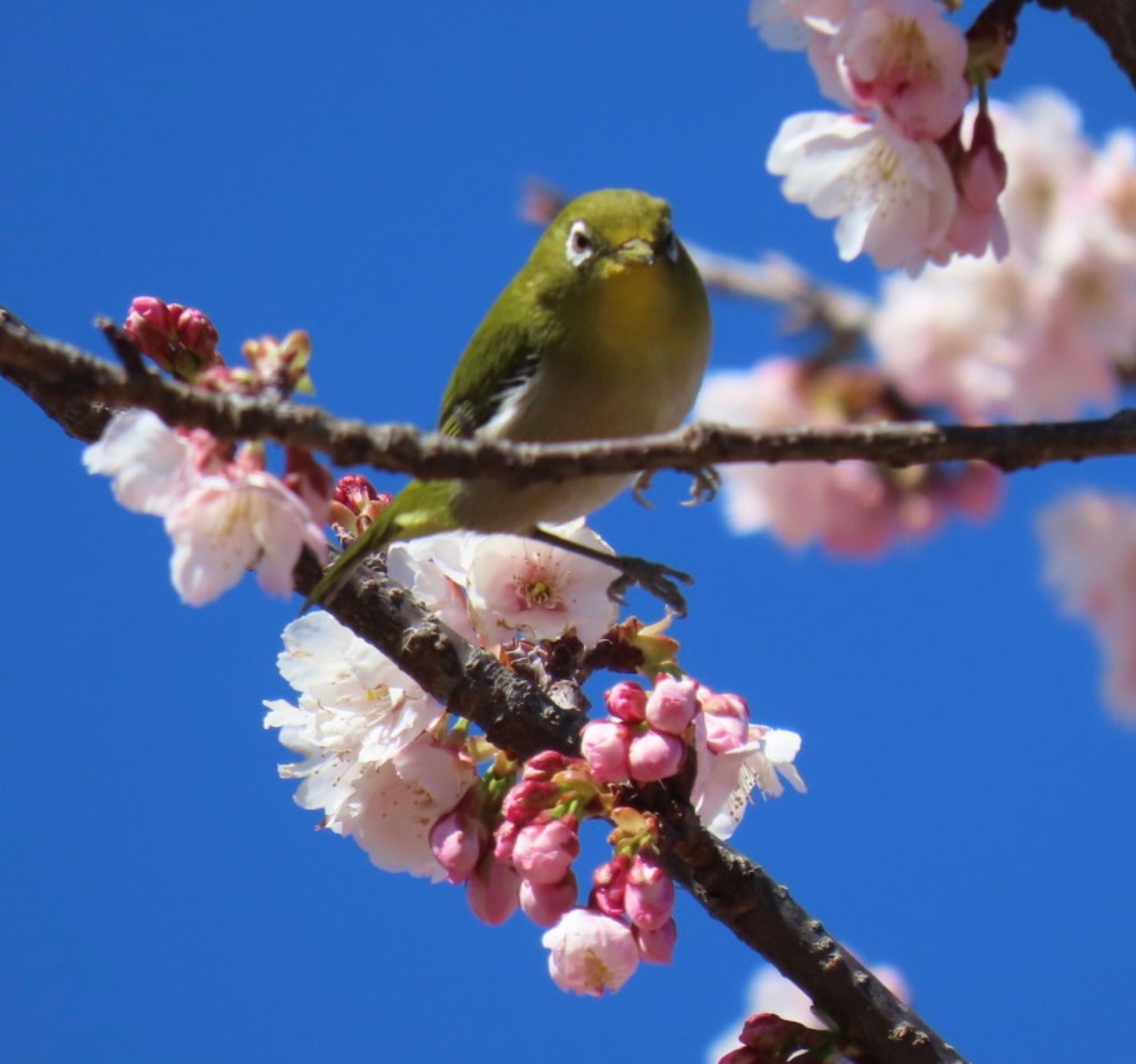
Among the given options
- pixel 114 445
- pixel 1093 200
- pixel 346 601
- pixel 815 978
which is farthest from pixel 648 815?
pixel 1093 200

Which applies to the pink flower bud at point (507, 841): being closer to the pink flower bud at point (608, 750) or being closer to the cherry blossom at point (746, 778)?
the pink flower bud at point (608, 750)

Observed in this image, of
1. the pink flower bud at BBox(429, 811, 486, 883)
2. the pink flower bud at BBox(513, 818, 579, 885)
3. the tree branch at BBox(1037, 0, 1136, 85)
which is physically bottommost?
the pink flower bud at BBox(513, 818, 579, 885)

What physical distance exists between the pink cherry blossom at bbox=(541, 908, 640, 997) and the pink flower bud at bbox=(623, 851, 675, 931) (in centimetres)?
3

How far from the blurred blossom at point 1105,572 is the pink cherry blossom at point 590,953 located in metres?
0.83

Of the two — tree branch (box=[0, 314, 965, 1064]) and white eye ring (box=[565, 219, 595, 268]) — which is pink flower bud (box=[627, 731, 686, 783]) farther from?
white eye ring (box=[565, 219, 595, 268])

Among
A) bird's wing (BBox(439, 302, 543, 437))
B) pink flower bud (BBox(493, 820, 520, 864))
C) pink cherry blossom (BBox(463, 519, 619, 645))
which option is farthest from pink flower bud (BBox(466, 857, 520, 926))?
bird's wing (BBox(439, 302, 543, 437))

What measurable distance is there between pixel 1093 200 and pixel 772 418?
71cm

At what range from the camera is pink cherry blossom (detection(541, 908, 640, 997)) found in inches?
86.5

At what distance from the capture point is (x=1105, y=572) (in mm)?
2207

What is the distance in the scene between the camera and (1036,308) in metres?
2.62

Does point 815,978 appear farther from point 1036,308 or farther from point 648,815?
point 1036,308

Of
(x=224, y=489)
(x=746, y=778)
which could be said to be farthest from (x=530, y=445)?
(x=746, y=778)

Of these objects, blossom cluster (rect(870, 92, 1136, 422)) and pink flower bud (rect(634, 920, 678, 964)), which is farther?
blossom cluster (rect(870, 92, 1136, 422))

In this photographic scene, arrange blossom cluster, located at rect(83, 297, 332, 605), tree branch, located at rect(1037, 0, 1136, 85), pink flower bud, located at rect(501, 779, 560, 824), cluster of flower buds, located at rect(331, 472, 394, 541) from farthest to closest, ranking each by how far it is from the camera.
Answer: cluster of flower buds, located at rect(331, 472, 394, 541), pink flower bud, located at rect(501, 779, 560, 824), tree branch, located at rect(1037, 0, 1136, 85), blossom cluster, located at rect(83, 297, 332, 605)
